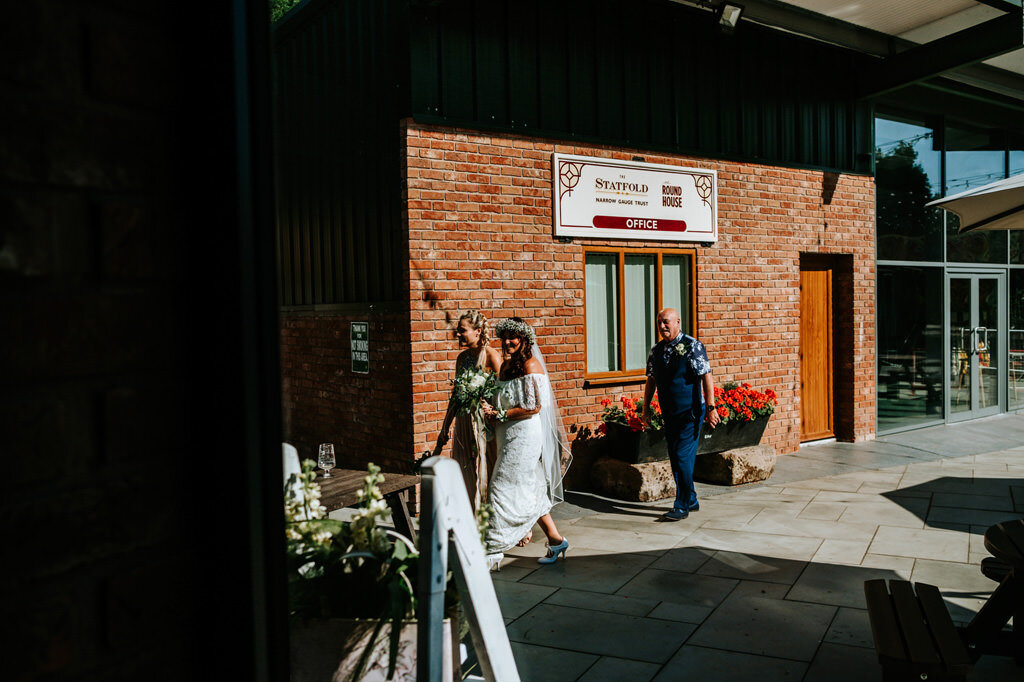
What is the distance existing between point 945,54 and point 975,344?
511 centimetres

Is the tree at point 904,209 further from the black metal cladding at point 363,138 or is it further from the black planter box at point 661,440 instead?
the black metal cladding at point 363,138

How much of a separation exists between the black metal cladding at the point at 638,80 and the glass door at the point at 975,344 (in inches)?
131

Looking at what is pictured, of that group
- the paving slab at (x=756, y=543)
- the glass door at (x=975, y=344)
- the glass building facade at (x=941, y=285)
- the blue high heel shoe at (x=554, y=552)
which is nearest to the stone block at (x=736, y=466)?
the paving slab at (x=756, y=543)

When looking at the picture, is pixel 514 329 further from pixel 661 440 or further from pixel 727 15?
pixel 727 15

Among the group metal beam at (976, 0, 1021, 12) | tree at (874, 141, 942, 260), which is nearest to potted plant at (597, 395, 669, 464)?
tree at (874, 141, 942, 260)

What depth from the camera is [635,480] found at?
7754 millimetres

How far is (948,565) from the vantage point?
223 inches

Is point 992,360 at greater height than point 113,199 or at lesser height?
lesser

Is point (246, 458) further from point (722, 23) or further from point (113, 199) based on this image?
point (722, 23)

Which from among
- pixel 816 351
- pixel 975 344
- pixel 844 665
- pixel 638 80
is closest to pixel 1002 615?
pixel 844 665

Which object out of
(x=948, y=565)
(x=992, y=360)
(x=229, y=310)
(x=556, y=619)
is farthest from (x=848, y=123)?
(x=229, y=310)

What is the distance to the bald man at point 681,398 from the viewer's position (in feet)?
23.5

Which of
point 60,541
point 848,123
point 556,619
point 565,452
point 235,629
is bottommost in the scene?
point 556,619

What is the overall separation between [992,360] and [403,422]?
34.4 feet
